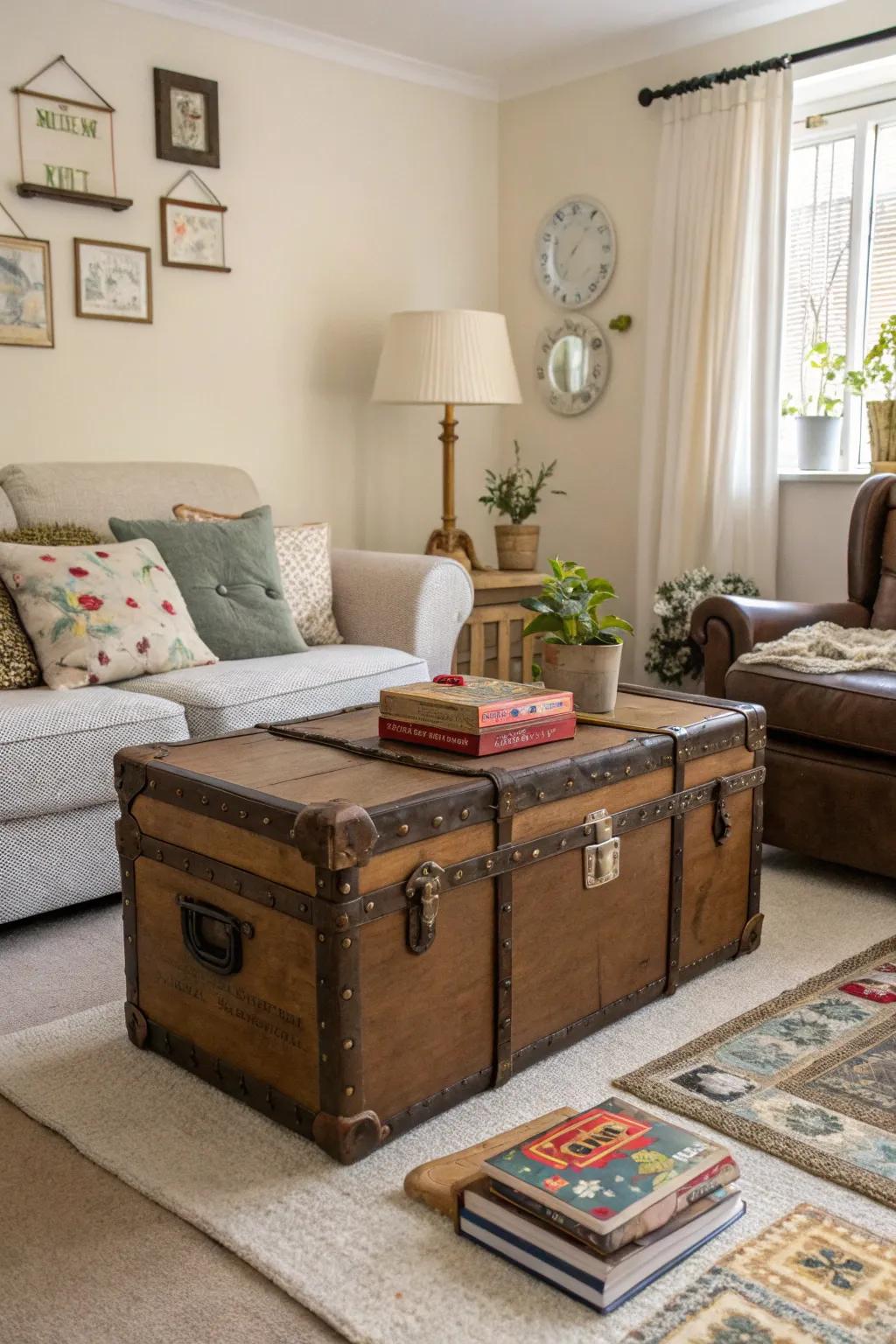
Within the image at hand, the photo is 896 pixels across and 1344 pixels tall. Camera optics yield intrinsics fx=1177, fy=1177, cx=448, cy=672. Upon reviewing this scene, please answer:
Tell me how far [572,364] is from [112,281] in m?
1.74

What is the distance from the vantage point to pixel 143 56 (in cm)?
363

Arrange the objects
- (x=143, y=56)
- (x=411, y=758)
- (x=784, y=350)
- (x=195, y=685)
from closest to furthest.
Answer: (x=411, y=758) < (x=195, y=685) < (x=143, y=56) < (x=784, y=350)

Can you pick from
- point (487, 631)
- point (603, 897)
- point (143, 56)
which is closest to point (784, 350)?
point (487, 631)

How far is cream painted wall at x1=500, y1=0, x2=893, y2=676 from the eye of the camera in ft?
12.8

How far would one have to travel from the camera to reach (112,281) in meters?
3.64

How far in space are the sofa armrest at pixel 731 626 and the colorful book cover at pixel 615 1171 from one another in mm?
1673

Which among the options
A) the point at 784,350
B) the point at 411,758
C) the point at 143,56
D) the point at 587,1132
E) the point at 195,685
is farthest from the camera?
the point at 784,350

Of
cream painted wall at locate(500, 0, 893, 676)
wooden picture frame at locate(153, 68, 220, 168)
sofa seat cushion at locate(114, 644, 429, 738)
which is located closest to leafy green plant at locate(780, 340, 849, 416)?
cream painted wall at locate(500, 0, 893, 676)

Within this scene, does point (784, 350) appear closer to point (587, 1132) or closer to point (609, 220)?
point (609, 220)

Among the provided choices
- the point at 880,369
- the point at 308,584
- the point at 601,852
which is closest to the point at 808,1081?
the point at 601,852

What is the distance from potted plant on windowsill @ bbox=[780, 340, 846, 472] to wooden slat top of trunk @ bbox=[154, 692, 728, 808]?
1.96 meters

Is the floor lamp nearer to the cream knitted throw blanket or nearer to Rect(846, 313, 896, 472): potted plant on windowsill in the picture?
Rect(846, 313, 896, 472): potted plant on windowsill

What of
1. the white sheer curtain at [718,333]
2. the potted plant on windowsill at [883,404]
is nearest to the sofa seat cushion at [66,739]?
the white sheer curtain at [718,333]

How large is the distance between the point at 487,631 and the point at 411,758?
2283 millimetres
